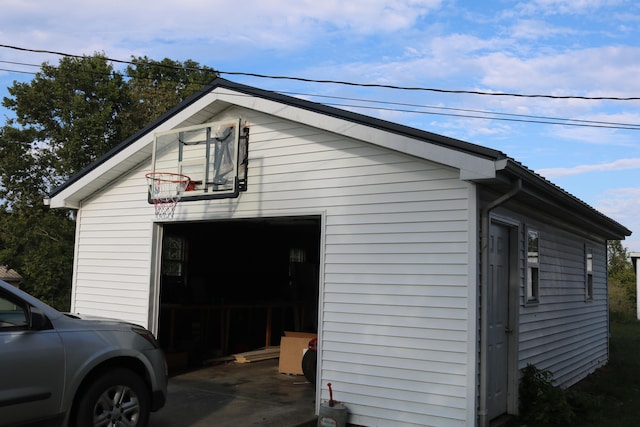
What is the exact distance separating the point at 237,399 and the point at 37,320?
3.56m

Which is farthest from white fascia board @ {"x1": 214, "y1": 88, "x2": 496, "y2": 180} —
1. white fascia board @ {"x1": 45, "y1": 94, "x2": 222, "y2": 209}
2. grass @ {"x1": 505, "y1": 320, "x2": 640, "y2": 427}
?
grass @ {"x1": 505, "y1": 320, "x2": 640, "y2": 427}

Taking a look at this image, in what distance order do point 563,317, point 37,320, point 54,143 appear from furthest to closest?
1. point 54,143
2. point 563,317
3. point 37,320

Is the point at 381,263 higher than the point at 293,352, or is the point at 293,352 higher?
the point at 381,263

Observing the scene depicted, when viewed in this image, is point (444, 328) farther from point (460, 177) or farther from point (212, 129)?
point (212, 129)

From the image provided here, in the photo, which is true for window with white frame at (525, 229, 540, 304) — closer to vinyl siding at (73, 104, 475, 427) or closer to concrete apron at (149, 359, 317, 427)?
vinyl siding at (73, 104, 475, 427)

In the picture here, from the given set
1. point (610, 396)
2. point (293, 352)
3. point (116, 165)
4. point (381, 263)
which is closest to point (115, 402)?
point (381, 263)

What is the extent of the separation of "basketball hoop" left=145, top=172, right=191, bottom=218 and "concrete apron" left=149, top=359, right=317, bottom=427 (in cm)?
269

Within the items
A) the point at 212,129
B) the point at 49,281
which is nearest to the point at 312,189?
the point at 212,129

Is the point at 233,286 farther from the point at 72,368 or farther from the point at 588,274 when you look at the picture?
the point at 72,368

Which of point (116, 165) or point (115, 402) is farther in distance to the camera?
point (116, 165)

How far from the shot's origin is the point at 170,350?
10.2 metres

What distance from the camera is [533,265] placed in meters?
8.05

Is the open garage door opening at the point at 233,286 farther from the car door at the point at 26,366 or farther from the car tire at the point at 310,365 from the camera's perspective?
A: the car door at the point at 26,366

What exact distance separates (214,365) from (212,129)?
4.68 meters
